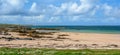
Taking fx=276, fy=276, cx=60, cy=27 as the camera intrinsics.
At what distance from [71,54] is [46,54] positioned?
6.07ft

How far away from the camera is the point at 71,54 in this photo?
2039 cm

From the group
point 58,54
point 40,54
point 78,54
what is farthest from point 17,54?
point 78,54

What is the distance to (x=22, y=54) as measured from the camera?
2006cm

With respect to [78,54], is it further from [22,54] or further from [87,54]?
[22,54]

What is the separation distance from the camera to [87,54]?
20375 mm

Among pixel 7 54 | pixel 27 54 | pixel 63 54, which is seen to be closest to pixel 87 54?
pixel 63 54

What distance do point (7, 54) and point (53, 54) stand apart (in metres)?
3.36

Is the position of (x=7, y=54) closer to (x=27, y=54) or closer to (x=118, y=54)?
(x=27, y=54)

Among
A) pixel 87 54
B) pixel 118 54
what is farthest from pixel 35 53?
pixel 118 54

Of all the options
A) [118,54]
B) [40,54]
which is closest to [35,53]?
[40,54]

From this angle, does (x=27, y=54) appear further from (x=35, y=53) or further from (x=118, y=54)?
(x=118, y=54)

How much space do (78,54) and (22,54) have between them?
161 inches

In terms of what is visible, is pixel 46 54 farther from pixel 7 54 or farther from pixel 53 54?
pixel 7 54

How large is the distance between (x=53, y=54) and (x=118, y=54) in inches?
188
